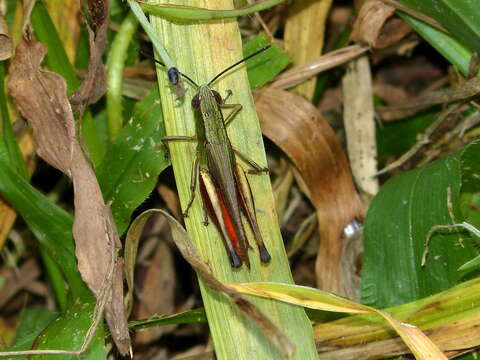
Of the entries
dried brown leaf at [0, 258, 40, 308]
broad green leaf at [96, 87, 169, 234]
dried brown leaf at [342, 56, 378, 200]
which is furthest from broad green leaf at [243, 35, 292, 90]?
dried brown leaf at [0, 258, 40, 308]

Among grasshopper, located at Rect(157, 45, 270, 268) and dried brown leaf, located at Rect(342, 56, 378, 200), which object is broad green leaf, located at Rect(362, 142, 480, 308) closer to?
dried brown leaf, located at Rect(342, 56, 378, 200)

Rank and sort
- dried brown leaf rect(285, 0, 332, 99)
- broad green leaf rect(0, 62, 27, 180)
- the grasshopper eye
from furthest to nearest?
dried brown leaf rect(285, 0, 332, 99), broad green leaf rect(0, 62, 27, 180), the grasshopper eye

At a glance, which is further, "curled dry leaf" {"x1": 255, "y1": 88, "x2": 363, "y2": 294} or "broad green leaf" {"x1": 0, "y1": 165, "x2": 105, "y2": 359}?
"curled dry leaf" {"x1": 255, "y1": 88, "x2": 363, "y2": 294}

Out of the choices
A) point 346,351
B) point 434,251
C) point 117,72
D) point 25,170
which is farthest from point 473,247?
point 25,170

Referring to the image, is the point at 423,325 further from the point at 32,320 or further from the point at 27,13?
the point at 27,13

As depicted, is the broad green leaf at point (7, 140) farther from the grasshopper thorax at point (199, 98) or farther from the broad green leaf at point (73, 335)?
the grasshopper thorax at point (199, 98)

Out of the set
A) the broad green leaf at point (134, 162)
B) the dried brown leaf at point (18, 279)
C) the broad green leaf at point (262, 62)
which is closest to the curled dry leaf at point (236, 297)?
the broad green leaf at point (134, 162)
